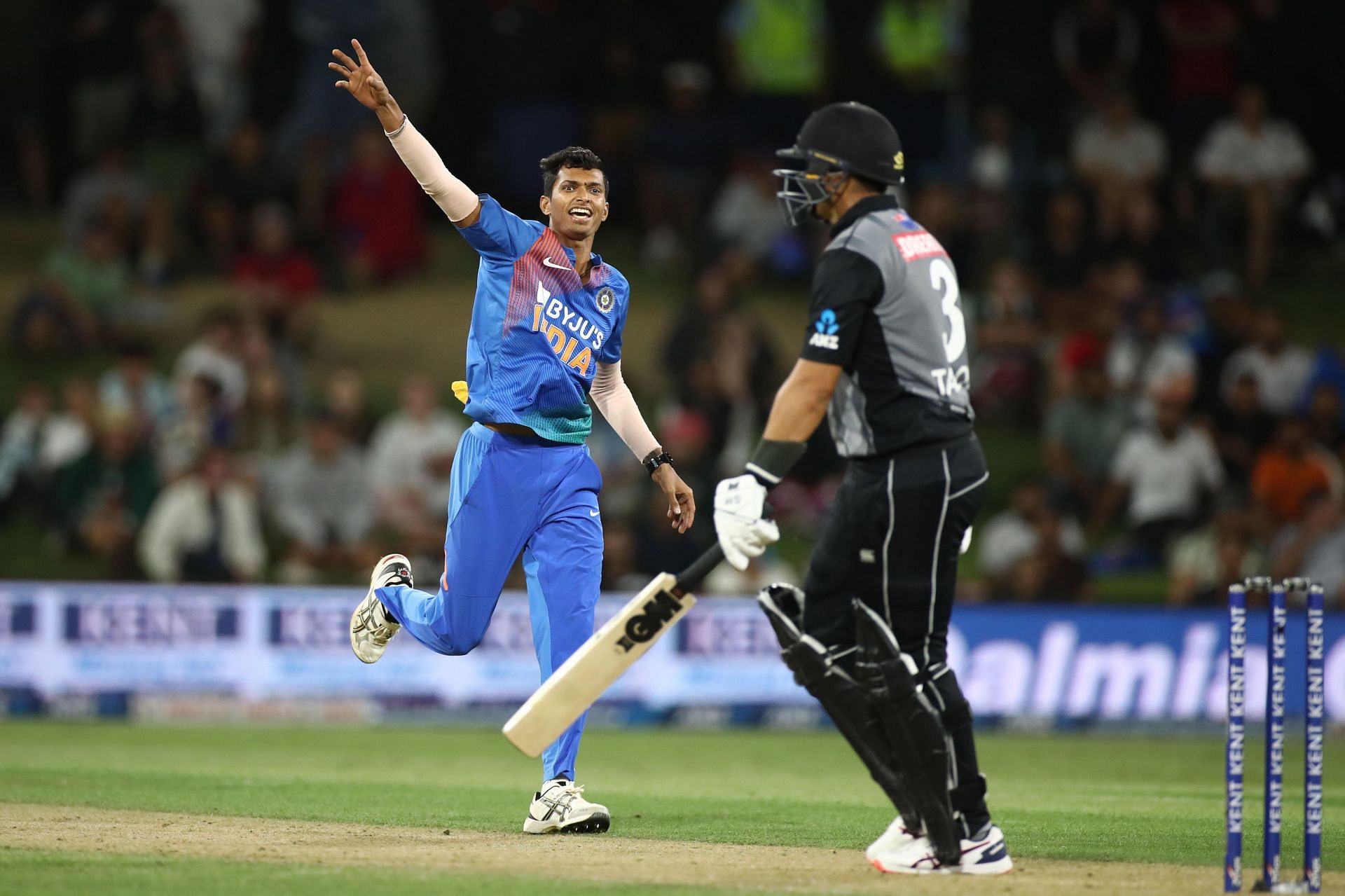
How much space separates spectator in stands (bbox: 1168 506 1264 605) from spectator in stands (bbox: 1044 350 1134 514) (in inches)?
43.4

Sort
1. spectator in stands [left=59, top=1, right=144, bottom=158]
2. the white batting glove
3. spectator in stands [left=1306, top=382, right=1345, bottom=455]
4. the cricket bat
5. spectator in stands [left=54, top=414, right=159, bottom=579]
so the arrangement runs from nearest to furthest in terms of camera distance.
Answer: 1. the white batting glove
2. the cricket bat
3. spectator in stands [left=54, top=414, right=159, bottom=579]
4. spectator in stands [left=1306, top=382, right=1345, bottom=455]
5. spectator in stands [left=59, top=1, right=144, bottom=158]

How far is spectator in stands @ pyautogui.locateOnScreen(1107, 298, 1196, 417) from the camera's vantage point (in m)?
16.0

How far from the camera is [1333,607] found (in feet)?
45.9

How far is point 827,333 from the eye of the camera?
5668mm

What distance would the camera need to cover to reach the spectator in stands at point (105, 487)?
49.1ft

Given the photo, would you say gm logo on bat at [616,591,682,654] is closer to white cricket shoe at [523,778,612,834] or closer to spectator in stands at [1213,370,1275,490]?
white cricket shoe at [523,778,612,834]

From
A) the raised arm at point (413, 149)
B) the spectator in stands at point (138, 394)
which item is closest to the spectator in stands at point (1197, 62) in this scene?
the spectator in stands at point (138, 394)

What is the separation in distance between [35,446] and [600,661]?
10952 mm

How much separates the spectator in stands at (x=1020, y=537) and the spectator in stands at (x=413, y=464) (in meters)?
4.57

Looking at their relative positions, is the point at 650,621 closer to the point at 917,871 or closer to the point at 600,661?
the point at 600,661

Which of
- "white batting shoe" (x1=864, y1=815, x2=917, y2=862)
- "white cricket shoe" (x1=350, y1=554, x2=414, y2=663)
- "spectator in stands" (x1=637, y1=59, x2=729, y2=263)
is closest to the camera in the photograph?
"white batting shoe" (x1=864, y1=815, x2=917, y2=862)

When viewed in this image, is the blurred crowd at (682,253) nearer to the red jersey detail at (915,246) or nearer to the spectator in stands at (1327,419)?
the spectator in stands at (1327,419)

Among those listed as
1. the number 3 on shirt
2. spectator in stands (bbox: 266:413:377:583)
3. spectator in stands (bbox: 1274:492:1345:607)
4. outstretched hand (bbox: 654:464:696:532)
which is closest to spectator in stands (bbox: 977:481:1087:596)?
spectator in stands (bbox: 1274:492:1345:607)

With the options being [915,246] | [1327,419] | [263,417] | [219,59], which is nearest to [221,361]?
[263,417]
